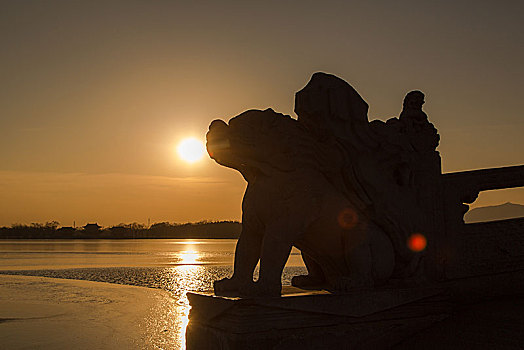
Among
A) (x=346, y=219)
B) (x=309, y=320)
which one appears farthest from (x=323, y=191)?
(x=309, y=320)

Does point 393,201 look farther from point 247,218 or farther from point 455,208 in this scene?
point 247,218

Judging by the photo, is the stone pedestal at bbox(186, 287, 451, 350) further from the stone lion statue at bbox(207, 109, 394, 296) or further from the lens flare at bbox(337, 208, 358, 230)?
the lens flare at bbox(337, 208, 358, 230)

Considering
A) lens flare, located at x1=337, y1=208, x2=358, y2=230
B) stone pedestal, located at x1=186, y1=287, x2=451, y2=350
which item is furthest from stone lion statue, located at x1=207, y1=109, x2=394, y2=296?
stone pedestal, located at x1=186, y1=287, x2=451, y2=350

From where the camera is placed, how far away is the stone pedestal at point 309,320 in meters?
3.72

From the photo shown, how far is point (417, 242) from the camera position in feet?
15.9

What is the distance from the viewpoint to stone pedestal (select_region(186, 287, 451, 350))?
372 centimetres

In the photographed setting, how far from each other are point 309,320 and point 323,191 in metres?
1.10

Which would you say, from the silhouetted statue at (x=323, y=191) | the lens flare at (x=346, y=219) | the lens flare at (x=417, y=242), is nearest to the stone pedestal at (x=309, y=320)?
the silhouetted statue at (x=323, y=191)

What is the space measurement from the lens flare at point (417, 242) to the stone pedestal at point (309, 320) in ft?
1.30

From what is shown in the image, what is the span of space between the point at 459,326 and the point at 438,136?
190 cm

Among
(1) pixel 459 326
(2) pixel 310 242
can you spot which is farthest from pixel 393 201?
(1) pixel 459 326

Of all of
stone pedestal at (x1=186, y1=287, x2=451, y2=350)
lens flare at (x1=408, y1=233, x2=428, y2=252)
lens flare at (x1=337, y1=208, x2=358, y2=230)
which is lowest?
stone pedestal at (x1=186, y1=287, x2=451, y2=350)

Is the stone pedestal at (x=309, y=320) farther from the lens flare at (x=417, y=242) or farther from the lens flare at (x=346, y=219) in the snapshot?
the lens flare at (x=346, y=219)

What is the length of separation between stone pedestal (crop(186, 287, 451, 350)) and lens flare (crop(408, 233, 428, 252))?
0.39m
